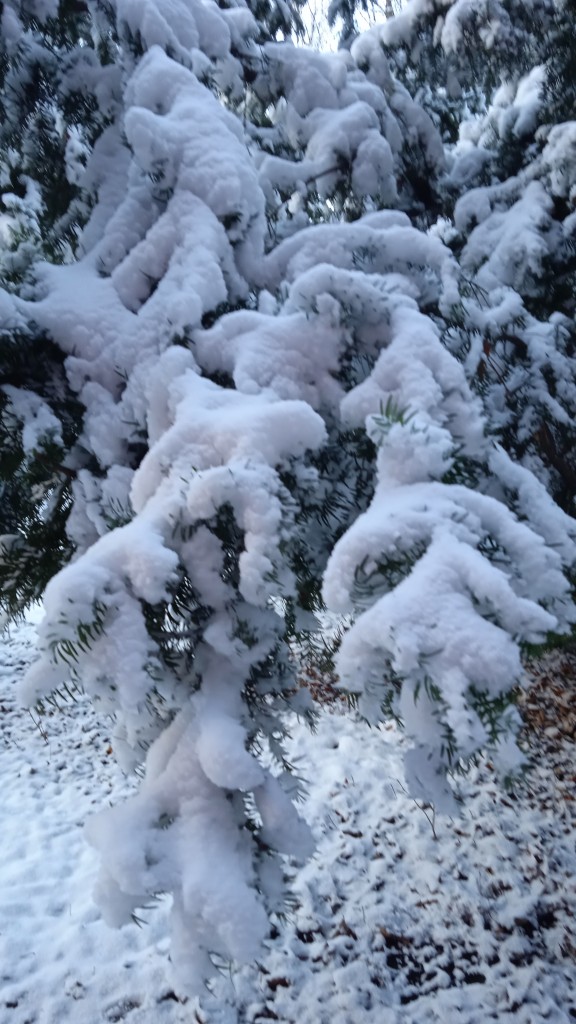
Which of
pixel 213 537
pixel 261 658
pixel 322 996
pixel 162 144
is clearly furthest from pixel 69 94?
pixel 322 996

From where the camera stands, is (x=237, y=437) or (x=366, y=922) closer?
(x=237, y=437)

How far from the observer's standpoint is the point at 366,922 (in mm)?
4031

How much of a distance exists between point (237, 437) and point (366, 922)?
13.0 feet

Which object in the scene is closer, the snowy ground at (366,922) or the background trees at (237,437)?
the background trees at (237,437)

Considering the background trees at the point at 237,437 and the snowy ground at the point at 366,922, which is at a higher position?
the background trees at the point at 237,437

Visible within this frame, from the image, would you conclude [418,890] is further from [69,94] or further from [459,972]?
[69,94]

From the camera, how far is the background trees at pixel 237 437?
1.09 meters

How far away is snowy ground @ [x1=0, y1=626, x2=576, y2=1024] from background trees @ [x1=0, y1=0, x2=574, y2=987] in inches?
79.0

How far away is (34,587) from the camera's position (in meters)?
1.79

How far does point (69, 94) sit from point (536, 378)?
1945 mm

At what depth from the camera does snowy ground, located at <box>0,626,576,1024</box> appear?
3.48m

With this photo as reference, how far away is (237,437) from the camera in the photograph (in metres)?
1.27

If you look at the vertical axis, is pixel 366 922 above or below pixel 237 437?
below

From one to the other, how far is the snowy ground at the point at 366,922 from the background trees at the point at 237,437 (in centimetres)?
201
